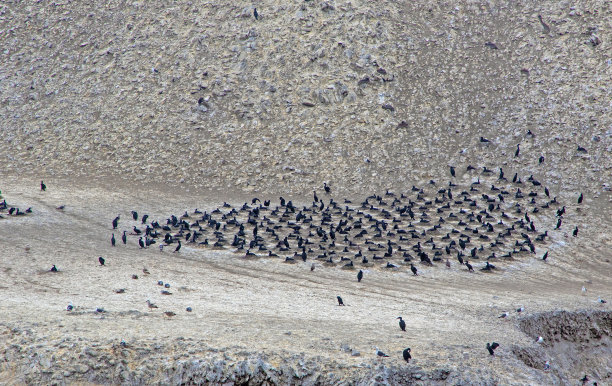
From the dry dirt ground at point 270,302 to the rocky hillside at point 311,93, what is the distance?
30.8 ft

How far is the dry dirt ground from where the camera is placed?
17.2 meters

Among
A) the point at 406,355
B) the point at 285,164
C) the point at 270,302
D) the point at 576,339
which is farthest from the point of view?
the point at 285,164

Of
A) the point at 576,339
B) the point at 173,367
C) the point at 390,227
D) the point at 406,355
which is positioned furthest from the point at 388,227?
the point at 173,367

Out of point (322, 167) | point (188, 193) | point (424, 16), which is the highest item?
point (424, 16)

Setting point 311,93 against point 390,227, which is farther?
point 311,93

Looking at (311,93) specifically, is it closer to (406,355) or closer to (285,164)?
(285,164)

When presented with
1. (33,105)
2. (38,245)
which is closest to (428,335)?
(38,245)

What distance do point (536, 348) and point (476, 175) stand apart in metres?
24.9

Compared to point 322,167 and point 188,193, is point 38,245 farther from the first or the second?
point 322,167

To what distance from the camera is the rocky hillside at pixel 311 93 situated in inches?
1767

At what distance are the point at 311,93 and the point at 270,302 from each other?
29.4 m

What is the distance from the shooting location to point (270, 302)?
23.0 meters

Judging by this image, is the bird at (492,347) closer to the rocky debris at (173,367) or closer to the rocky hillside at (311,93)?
the rocky debris at (173,367)

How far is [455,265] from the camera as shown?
30422 mm
